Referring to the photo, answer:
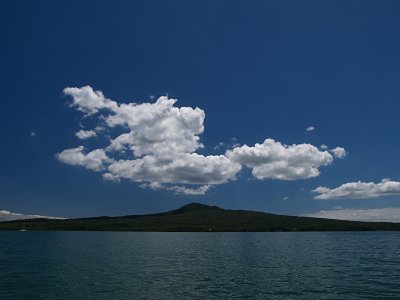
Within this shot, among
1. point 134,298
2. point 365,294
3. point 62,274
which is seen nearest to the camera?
point 134,298

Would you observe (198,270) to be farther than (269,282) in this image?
Yes

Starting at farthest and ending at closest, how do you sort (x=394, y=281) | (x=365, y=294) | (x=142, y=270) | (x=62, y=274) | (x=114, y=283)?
(x=142, y=270) < (x=62, y=274) < (x=394, y=281) < (x=114, y=283) < (x=365, y=294)

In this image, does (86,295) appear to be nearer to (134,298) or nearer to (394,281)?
(134,298)

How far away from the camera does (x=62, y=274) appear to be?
222 feet

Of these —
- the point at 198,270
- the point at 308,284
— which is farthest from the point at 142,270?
the point at 308,284

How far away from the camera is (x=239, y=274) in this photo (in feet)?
228

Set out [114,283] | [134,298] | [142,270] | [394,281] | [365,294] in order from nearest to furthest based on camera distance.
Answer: [134,298]
[365,294]
[114,283]
[394,281]
[142,270]

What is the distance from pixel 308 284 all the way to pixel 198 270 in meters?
23.6

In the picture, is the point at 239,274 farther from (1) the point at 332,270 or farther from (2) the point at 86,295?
(2) the point at 86,295

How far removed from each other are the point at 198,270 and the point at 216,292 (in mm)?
23464

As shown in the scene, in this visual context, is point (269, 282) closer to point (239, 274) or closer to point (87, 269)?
point (239, 274)

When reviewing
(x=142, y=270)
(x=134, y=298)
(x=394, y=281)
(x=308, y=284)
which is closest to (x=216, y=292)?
(x=134, y=298)

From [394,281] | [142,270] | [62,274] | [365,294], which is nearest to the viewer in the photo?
[365,294]

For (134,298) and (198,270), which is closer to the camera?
(134,298)
